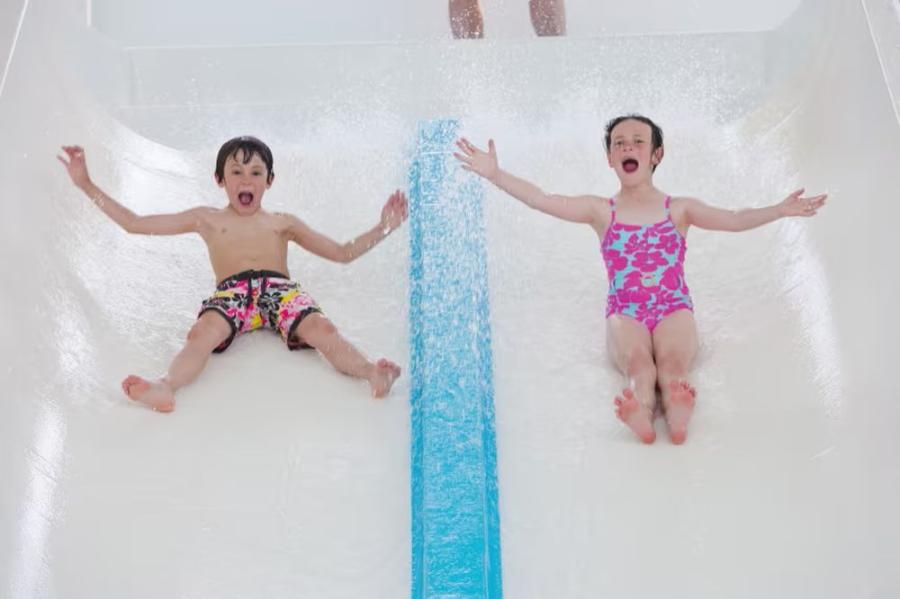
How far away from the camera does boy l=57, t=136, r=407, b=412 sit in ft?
7.39

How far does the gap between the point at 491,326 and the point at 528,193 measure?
9.5 inches

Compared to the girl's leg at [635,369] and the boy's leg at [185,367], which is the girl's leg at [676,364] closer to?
the girl's leg at [635,369]

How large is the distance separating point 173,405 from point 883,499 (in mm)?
→ 1087

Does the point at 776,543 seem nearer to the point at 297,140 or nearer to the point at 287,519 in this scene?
the point at 287,519

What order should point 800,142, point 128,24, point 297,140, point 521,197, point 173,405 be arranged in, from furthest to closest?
point 128,24 < point 297,140 < point 800,142 < point 521,197 < point 173,405

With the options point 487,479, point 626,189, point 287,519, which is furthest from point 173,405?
point 626,189

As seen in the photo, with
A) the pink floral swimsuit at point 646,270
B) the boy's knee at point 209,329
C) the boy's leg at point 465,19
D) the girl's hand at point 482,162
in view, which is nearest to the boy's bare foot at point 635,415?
the pink floral swimsuit at point 646,270

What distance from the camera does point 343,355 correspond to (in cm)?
227

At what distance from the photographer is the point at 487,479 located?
2020mm

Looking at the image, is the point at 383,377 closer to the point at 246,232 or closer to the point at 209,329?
the point at 209,329

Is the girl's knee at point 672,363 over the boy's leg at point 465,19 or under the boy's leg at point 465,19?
under

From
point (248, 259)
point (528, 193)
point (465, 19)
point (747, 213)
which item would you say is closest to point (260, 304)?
point (248, 259)

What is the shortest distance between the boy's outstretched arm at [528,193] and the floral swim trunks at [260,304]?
1.20 feet

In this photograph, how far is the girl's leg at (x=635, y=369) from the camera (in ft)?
6.70
